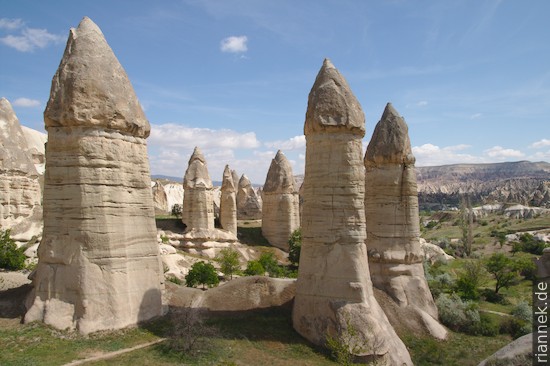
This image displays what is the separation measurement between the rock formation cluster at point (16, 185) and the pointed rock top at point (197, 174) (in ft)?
36.9

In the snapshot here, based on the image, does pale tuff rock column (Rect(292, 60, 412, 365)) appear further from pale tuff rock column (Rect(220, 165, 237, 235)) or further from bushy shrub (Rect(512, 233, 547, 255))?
bushy shrub (Rect(512, 233, 547, 255))

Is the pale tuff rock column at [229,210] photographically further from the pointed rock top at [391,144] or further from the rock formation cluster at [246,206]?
the pointed rock top at [391,144]

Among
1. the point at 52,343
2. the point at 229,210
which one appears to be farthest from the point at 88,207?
the point at 229,210

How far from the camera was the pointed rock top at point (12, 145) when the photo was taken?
27.9m

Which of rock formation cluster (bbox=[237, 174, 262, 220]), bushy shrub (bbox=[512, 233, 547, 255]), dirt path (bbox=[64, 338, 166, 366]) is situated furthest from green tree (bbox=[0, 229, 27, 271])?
bushy shrub (bbox=[512, 233, 547, 255])

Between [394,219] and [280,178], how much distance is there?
21462 millimetres

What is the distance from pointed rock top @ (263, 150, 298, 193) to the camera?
137 feet

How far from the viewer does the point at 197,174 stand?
37.2 meters

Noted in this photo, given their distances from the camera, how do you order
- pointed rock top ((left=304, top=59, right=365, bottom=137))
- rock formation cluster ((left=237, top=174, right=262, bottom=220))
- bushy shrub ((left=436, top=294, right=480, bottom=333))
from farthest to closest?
rock formation cluster ((left=237, top=174, right=262, bottom=220)) → bushy shrub ((left=436, top=294, right=480, bottom=333)) → pointed rock top ((left=304, top=59, right=365, bottom=137))

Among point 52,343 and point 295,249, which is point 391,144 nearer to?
point 52,343

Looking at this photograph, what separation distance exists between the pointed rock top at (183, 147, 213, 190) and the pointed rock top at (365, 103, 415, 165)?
18.0m

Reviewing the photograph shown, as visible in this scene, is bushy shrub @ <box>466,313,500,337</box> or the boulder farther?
bushy shrub @ <box>466,313,500,337</box>

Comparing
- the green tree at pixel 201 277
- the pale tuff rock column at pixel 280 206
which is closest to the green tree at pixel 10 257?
the green tree at pixel 201 277

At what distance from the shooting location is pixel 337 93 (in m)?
15.9
